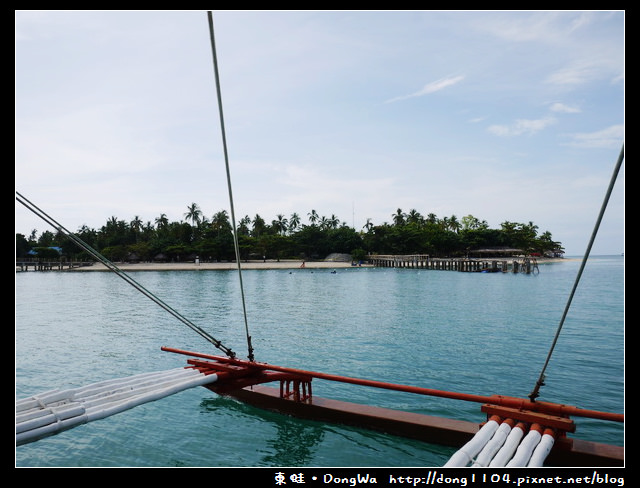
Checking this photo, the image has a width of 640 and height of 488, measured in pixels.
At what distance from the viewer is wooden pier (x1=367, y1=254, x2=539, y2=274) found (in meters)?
71.1

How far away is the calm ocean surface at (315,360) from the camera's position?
6906 millimetres

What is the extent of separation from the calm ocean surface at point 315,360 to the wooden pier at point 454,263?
119 feet

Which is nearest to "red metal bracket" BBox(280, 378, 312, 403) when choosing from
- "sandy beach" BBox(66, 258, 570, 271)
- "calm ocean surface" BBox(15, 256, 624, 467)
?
"calm ocean surface" BBox(15, 256, 624, 467)

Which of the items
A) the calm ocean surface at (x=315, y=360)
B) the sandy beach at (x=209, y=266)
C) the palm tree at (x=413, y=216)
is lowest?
the calm ocean surface at (x=315, y=360)

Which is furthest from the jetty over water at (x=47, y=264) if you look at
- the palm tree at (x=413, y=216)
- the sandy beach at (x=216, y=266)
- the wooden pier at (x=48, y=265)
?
the palm tree at (x=413, y=216)

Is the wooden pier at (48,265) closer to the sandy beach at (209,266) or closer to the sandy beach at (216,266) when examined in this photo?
the sandy beach at (216,266)

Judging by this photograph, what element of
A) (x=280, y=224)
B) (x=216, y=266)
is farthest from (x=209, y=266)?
(x=280, y=224)

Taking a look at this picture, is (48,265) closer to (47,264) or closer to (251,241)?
(47,264)

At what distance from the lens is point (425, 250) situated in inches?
3519

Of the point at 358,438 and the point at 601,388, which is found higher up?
the point at 358,438

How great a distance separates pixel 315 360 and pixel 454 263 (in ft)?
220

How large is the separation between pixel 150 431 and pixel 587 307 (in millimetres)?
28488
